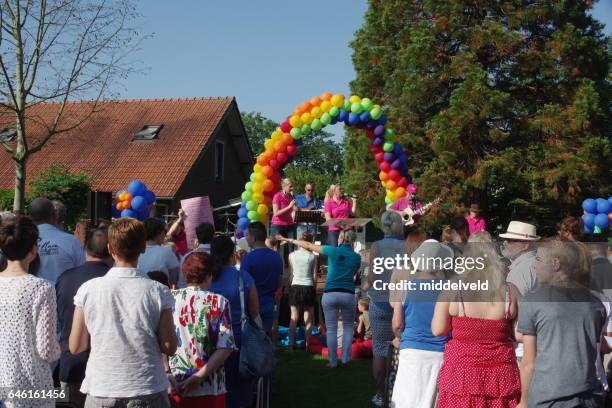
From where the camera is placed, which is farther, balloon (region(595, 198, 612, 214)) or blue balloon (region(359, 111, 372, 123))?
blue balloon (region(359, 111, 372, 123))

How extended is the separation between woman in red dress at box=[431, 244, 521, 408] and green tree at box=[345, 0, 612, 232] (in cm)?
1624

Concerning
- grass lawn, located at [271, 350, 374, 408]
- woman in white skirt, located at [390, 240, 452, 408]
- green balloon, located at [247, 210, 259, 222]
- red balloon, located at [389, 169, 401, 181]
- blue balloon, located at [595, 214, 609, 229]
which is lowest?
grass lawn, located at [271, 350, 374, 408]

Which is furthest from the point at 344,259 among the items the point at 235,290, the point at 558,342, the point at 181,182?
the point at 181,182

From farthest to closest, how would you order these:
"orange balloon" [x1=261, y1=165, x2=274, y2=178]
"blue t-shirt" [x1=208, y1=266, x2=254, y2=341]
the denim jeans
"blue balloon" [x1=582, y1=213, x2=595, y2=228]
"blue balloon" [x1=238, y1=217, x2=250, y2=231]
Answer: "orange balloon" [x1=261, y1=165, x2=274, y2=178], "blue balloon" [x1=238, y1=217, x2=250, y2=231], "blue balloon" [x1=582, y1=213, x2=595, y2=228], the denim jeans, "blue t-shirt" [x1=208, y1=266, x2=254, y2=341]

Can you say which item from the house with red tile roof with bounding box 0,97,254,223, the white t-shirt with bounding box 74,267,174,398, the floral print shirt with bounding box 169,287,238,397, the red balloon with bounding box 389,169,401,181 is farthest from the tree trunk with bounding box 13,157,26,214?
the white t-shirt with bounding box 74,267,174,398

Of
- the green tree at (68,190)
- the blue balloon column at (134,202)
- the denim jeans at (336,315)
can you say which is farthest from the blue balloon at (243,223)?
the green tree at (68,190)

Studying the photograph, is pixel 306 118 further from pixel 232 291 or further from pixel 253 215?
pixel 232 291

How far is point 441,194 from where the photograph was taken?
21000mm

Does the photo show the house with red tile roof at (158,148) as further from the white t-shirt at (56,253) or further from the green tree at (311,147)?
the green tree at (311,147)

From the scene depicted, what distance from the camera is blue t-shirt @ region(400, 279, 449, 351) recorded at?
Answer: 16.8 feet

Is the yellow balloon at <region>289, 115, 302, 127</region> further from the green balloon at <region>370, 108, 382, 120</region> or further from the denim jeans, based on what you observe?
the denim jeans

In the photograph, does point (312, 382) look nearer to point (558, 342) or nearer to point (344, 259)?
point (344, 259)

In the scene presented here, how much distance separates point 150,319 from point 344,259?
467 cm

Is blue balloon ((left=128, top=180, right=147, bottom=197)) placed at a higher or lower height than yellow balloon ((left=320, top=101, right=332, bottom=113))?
lower
